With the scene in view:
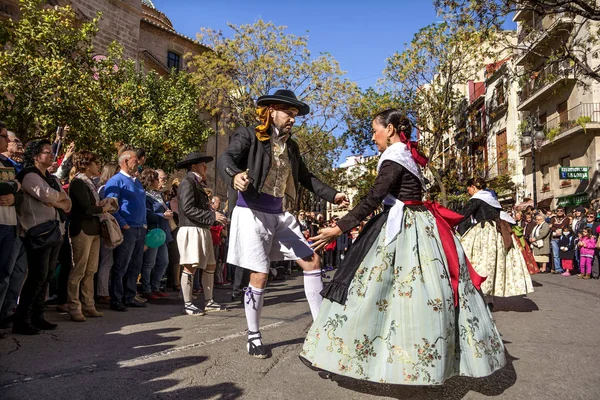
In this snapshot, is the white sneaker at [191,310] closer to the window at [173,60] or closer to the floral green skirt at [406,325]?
the floral green skirt at [406,325]

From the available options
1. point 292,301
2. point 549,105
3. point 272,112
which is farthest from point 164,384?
point 549,105

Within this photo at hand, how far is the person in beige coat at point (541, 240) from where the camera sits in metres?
16.5

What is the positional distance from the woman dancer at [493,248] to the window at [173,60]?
32.9m

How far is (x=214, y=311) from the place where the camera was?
22.3 ft

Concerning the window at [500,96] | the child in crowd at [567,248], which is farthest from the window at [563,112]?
the child in crowd at [567,248]

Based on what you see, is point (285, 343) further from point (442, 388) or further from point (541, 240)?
point (541, 240)

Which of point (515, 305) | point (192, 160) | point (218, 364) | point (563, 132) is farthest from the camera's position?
point (563, 132)

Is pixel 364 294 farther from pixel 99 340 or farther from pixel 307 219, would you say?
pixel 307 219

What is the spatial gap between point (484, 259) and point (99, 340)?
5.16m

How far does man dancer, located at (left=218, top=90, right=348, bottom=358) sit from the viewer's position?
13.8 ft

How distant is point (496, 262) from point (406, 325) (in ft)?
15.3

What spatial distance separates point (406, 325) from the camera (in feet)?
10.4

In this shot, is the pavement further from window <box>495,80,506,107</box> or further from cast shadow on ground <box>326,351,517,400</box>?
window <box>495,80,506,107</box>

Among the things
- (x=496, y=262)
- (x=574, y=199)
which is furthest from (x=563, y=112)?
(x=496, y=262)
